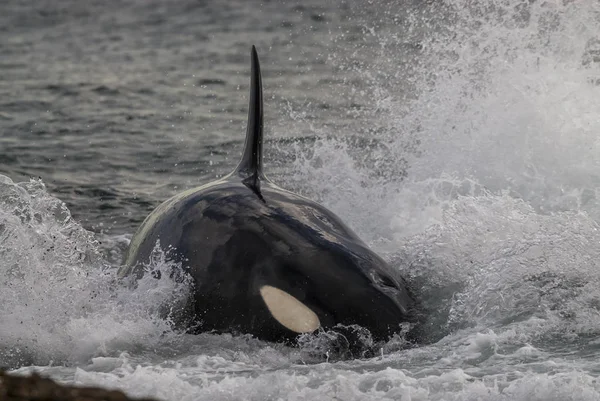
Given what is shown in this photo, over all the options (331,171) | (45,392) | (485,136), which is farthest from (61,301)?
(485,136)

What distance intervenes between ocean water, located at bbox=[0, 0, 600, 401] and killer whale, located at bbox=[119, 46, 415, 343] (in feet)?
0.60

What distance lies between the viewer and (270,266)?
7.43m

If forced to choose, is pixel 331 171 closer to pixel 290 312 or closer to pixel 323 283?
pixel 323 283

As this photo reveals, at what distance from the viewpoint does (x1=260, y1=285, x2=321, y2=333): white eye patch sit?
7.12 m

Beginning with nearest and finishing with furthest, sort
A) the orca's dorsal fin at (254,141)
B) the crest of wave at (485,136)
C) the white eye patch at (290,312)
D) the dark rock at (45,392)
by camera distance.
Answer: the dark rock at (45,392) < the white eye patch at (290,312) < the orca's dorsal fin at (254,141) < the crest of wave at (485,136)

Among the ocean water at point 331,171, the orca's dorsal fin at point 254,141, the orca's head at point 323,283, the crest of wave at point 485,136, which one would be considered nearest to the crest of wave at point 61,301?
the ocean water at point 331,171

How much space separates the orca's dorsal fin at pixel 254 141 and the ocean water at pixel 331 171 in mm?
1105

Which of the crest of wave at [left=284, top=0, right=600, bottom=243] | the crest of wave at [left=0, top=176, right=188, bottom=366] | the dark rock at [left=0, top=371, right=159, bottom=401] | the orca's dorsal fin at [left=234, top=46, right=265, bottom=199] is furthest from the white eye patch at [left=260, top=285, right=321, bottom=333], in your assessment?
the dark rock at [left=0, top=371, right=159, bottom=401]

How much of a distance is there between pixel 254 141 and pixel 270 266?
1.62 m

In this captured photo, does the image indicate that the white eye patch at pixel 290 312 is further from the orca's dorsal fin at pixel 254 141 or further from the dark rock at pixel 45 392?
the dark rock at pixel 45 392

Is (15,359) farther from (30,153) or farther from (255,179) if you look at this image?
(30,153)

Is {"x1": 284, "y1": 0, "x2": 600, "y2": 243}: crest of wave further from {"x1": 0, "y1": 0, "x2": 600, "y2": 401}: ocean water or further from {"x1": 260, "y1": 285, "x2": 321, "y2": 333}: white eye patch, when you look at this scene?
{"x1": 260, "y1": 285, "x2": 321, "y2": 333}: white eye patch

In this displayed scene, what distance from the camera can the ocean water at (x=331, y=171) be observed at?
7207mm

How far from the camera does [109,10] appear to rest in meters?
26.9
